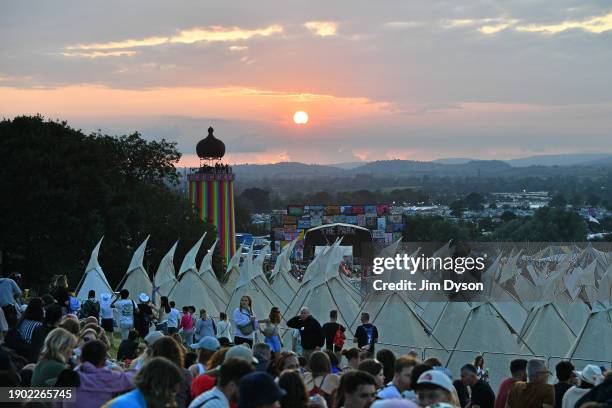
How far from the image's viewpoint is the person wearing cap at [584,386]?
10.2 metres

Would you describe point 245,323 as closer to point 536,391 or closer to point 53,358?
point 536,391

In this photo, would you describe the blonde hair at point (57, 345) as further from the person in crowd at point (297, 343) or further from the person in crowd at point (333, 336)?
the person in crowd at point (333, 336)

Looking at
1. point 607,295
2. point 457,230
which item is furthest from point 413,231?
point 607,295

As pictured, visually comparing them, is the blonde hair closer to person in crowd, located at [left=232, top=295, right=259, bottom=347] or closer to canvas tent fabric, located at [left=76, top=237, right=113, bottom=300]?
person in crowd, located at [left=232, top=295, right=259, bottom=347]

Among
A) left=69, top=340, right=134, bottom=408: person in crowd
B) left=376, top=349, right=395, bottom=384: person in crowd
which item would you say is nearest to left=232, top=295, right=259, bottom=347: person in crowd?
left=376, top=349, right=395, bottom=384: person in crowd

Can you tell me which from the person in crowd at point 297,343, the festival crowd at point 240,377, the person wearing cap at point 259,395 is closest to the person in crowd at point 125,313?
the person in crowd at point 297,343

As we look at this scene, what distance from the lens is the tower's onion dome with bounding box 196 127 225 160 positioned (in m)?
76.6

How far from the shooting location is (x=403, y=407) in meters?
6.91

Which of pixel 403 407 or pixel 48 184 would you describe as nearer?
pixel 403 407

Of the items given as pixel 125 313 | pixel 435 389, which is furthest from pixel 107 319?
pixel 435 389

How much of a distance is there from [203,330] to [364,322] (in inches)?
152

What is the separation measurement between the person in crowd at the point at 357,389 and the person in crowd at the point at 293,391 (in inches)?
17.2

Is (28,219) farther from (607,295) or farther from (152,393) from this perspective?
(152,393)

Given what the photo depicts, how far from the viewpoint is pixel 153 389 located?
696 cm
